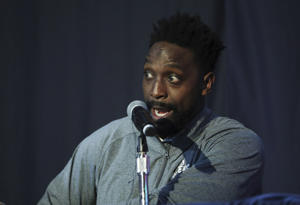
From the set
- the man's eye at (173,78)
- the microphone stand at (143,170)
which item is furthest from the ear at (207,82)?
the microphone stand at (143,170)

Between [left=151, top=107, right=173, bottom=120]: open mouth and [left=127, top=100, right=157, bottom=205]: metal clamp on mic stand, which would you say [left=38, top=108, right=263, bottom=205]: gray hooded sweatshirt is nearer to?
[left=151, top=107, right=173, bottom=120]: open mouth

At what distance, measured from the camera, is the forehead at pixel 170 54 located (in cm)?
234

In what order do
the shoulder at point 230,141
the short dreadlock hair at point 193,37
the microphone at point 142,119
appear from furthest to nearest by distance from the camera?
the short dreadlock hair at point 193,37 < the shoulder at point 230,141 < the microphone at point 142,119

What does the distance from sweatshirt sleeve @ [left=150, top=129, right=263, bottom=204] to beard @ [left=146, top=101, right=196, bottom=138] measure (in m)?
0.19

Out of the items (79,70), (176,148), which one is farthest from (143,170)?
(79,70)

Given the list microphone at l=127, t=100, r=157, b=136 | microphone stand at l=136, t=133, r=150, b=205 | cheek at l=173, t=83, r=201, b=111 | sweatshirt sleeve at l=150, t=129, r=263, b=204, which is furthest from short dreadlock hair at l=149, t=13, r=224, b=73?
microphone stand at l=136, t=133, r=150, b=205

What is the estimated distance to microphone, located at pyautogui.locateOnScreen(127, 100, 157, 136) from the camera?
158cm

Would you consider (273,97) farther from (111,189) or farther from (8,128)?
(8,128)

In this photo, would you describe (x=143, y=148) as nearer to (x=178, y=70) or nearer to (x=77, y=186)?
(x=178, y=70)

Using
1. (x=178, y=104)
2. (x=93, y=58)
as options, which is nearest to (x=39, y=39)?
(x=93, y=58)

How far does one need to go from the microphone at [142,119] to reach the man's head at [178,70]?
A: 0.53 metres

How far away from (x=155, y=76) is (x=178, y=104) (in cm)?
20

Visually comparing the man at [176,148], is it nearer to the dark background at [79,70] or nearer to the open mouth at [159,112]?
the open mouth at [159,112]

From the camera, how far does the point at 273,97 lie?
3.40m
